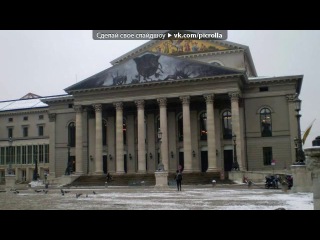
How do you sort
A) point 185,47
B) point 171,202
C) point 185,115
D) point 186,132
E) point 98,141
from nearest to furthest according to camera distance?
1. point 171,202
2. point 185,115
3. point 186,132
4. point 98,141
5. point 185,47

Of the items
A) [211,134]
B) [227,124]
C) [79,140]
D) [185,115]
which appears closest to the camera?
[211,134]

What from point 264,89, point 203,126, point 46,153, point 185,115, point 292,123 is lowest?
point 46,153

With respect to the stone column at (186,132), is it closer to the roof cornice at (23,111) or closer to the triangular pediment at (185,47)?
the triangular pediment at (185,47)

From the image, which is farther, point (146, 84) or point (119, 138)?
point (119, 138)

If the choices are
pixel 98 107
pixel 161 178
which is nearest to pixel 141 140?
pixel 98 107

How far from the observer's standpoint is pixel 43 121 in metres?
72.0

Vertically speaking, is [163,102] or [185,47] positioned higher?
[185,47]

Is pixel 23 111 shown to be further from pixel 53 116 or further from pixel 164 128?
pixel 164 128

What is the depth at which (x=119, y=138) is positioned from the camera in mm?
54281

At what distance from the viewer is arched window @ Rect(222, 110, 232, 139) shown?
53812mm

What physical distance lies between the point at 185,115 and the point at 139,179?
940cm
